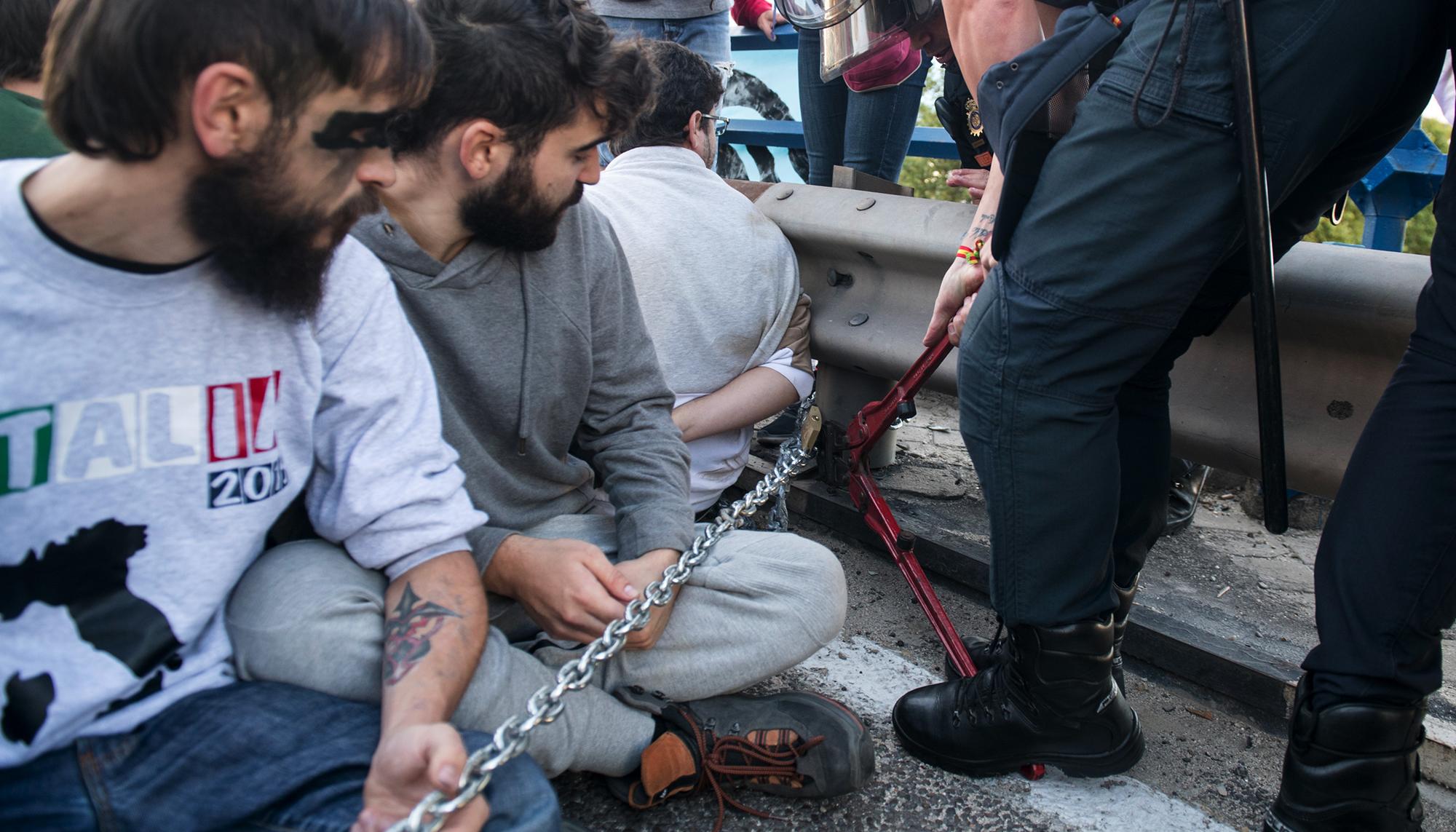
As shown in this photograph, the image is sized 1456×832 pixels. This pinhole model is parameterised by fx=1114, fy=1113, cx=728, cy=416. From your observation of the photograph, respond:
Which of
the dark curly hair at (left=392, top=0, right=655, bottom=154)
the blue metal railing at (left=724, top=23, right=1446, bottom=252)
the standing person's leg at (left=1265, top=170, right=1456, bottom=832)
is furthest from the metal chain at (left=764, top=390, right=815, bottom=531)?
the blue metal railing at (left=724, top=23, right=1446, bottom=252)

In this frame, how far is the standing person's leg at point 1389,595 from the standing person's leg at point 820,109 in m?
2.92

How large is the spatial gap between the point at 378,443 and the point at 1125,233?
123 cm

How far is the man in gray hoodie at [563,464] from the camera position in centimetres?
201

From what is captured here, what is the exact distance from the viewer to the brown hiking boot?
6.51 ft

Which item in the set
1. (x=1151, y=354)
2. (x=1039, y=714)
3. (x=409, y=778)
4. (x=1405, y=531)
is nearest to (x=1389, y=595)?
(x=1405, y=531)

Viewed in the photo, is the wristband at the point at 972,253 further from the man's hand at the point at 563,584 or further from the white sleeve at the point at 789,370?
the man's hand at the point at 563,584

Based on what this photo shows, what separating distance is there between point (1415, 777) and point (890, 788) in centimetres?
88

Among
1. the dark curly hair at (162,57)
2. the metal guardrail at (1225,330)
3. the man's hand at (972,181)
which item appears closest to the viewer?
the dark curly hair at (162,57)

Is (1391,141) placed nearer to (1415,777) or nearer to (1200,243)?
(1200,243)

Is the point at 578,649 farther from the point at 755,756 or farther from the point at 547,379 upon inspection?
the point at 547,379

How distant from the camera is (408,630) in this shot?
5.57ft

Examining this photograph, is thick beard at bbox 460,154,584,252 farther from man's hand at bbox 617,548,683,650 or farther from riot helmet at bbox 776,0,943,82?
riot helmet at bbox 776,0,943,82

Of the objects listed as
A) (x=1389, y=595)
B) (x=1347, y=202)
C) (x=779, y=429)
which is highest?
(x=1389, y=595)

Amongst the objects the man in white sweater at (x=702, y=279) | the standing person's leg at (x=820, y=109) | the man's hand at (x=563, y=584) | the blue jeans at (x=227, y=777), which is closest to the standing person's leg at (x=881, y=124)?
the standing person's leg at (x=820, y=109)
